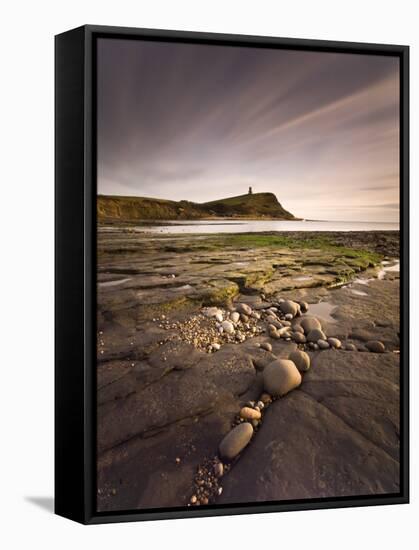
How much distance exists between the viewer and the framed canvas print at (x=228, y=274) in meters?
3.68

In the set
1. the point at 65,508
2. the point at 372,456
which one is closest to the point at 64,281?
the point at 65,508

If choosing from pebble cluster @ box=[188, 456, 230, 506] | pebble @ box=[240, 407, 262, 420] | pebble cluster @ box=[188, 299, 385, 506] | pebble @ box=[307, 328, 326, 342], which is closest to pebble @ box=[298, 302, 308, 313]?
pebble cluster @ box=[188, 299, 385, 506]

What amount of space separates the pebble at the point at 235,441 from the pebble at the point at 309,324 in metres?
0.60

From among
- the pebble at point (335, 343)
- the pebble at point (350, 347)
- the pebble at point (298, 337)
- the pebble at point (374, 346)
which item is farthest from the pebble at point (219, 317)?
the pebble at point (374, 346)

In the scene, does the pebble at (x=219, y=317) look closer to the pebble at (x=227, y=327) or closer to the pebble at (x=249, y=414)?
the pebble at (x=227, y=327)

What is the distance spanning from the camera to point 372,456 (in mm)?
3973

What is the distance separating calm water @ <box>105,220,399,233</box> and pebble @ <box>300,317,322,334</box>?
484 millimetres

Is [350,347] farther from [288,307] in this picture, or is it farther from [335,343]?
[288,307]

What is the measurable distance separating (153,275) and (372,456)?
4.89 ft

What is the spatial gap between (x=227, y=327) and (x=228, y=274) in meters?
0.27

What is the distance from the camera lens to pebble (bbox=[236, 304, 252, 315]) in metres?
3.93

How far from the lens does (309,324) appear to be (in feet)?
13.1

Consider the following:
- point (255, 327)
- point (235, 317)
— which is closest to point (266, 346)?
point (255, 327)

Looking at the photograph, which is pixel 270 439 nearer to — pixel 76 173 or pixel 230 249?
pixel 230 249
